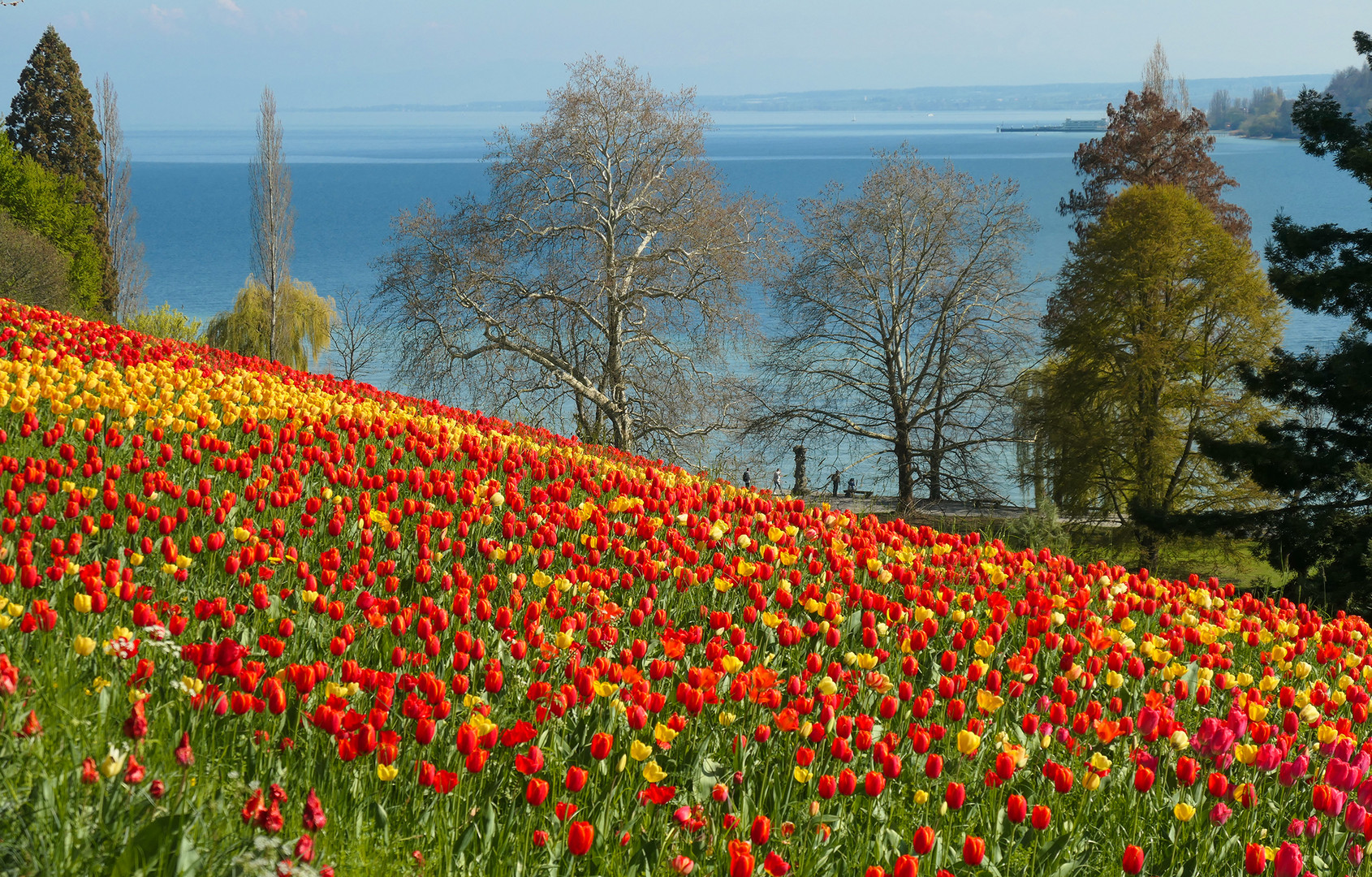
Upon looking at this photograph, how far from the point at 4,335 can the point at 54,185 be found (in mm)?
35700

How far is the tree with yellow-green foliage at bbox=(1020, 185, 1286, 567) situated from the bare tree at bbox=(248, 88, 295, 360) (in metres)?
30.9

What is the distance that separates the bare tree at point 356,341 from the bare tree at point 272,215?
8.68 ft

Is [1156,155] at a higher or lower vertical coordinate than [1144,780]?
higher

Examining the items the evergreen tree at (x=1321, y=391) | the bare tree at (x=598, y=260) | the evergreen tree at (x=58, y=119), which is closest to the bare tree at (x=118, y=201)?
the evergreen tree at (x=58, y=119)

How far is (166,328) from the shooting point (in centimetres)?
4275

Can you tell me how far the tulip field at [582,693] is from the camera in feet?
9.68


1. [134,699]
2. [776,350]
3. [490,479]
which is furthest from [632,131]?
[134,699]

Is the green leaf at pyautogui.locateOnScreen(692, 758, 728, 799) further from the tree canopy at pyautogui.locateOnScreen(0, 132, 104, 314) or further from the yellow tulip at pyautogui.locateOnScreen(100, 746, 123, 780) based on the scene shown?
the tree canopy at pyautogui.locateOnScreen(0, 132, 104, 314)

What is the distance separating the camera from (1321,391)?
2053 cm

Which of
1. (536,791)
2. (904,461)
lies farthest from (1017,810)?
(904,461)

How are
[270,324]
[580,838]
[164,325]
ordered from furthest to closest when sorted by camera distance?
[270,324]
[164,325]
[580,838]

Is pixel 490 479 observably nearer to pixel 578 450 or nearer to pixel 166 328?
pixel 578 450

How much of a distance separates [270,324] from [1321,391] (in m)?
37.5

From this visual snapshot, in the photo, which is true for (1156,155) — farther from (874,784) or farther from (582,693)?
(874,784)
